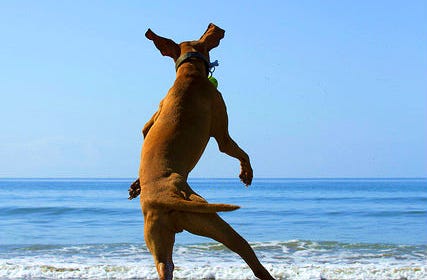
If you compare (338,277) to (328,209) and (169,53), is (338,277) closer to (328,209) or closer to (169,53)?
(169,53)

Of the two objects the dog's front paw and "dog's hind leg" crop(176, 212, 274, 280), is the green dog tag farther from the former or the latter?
"dog's hind leg" crop(176, 212, 274, 280)

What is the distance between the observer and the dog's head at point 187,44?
5.40 metres

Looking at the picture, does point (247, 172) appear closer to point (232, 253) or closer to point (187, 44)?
point (187, 44)

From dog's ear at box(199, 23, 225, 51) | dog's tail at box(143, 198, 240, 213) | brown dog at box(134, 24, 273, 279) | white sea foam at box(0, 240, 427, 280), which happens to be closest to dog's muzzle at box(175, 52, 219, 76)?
brown dog at box(134, 24, 273, 279)

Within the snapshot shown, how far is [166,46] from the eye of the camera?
5.41 meters

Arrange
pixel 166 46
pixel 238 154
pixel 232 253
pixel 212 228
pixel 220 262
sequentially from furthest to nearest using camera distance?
pixel 232 253, pixel 220 262, pixel 166 46, pixel 238 154, pixel 212 228

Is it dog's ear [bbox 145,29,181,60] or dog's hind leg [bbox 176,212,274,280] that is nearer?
dog's hind leg [bbox 176,212,274,280]

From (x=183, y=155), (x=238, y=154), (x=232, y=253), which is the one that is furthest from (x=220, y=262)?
(x=183, y=155)

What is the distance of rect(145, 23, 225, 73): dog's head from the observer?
540cm

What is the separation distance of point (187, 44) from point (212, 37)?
198 mm

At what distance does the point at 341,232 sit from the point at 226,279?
755cm

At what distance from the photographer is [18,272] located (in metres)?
10.7

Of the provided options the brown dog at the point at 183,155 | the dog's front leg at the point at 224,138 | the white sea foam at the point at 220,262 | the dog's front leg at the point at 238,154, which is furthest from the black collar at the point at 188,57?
the white sea foam at the point at 220,262

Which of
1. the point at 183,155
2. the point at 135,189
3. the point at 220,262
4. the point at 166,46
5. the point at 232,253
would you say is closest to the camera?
the point at 183,155
